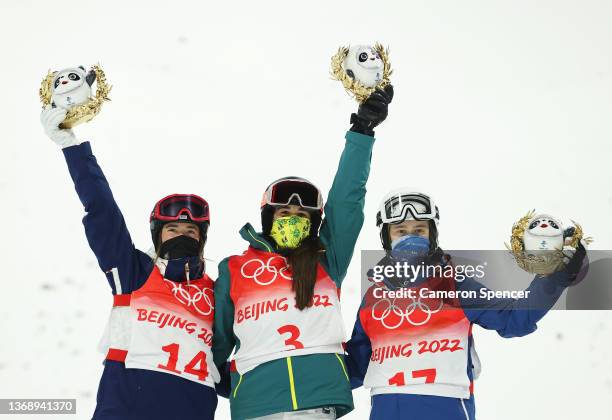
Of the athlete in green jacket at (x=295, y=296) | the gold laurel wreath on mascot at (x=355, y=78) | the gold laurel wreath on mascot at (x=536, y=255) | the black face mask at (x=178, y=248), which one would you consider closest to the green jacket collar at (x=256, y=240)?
the athlete in green jacket at (x=295, y=296)

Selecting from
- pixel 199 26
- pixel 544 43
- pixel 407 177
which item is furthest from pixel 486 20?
pixel 199 26

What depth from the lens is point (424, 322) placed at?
3.63 meters

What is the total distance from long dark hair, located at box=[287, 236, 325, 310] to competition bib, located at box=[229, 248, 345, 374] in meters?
0.04

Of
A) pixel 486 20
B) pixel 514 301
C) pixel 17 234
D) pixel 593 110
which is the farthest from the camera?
pixel 486 20

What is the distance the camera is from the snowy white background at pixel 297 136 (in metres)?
5.93

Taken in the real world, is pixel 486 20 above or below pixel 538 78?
above

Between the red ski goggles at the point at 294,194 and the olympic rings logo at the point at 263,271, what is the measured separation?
27cm

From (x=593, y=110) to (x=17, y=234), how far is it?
475 centimetres

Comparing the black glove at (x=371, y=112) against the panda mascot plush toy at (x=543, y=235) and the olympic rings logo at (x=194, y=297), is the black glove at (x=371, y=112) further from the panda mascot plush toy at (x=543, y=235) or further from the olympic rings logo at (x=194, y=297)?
the olympic rings logo at (x=194, y=297)

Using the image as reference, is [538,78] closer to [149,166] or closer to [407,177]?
[407,177]

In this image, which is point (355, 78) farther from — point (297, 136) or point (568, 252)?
point (297, 136)

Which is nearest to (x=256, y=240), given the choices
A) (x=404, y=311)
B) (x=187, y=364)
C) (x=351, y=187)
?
(x=351, y=187)

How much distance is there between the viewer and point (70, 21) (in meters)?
7.21

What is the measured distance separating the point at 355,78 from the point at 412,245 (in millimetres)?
815
